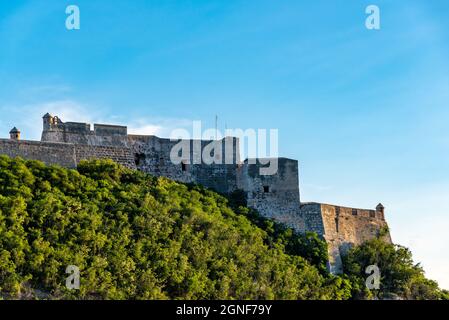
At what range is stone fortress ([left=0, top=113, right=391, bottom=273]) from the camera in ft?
112

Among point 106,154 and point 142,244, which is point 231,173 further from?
point 142,244

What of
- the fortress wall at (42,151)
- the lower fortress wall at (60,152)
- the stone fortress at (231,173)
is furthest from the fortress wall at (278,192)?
the fortress wall at (42,151)

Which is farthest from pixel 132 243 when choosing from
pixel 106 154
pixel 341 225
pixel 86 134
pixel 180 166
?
pixel 341 225

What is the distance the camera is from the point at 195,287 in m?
27.3

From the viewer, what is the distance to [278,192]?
115 feet

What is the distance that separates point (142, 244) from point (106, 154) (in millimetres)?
7299

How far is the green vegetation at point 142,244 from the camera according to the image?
83.4 ft

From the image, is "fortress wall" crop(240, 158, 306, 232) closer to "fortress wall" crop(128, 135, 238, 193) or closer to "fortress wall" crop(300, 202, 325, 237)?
"fortress wall" crop(300, 202, 325, 237)

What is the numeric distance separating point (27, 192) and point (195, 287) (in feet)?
20.2

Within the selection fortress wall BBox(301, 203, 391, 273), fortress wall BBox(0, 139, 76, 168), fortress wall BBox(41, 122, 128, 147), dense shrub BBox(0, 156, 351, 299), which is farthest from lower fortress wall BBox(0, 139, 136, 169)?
fortress wall BBox(301, 203, 391, 273)

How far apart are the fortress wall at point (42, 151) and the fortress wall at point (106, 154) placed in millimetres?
541

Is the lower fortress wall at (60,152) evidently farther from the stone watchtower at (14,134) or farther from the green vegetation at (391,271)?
the green vegetation at (391,271)

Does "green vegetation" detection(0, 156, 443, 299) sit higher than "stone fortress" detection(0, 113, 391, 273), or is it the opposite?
"stone fortress" detection(0, 113, 391, 273)
